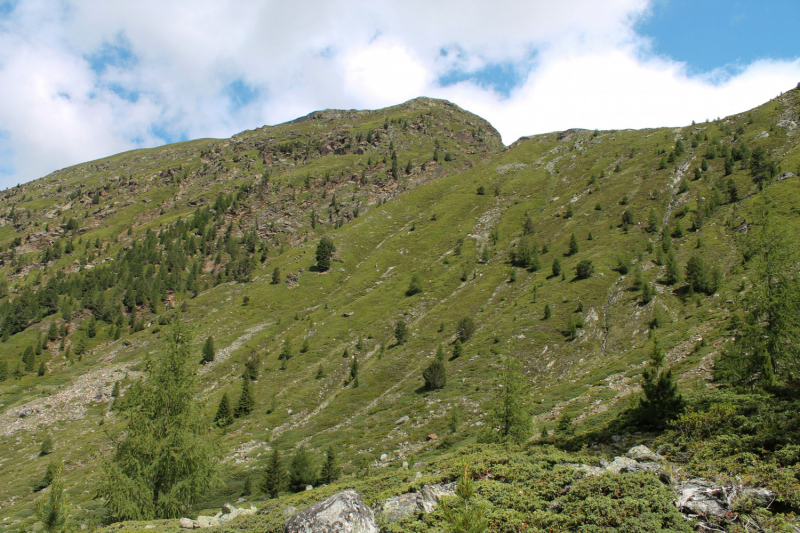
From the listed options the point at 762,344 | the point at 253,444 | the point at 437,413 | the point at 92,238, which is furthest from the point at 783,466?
the point at 92,238

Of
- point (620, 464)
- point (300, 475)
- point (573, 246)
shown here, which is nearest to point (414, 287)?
point (573, 246)

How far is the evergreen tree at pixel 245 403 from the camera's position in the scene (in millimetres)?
56991

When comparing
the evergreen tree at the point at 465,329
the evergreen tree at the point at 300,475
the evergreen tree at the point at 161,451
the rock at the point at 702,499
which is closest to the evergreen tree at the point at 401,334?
the evergreen tree at the point at 465,329

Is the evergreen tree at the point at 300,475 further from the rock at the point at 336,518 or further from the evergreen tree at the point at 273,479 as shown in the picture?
the rock at the point at 336,518

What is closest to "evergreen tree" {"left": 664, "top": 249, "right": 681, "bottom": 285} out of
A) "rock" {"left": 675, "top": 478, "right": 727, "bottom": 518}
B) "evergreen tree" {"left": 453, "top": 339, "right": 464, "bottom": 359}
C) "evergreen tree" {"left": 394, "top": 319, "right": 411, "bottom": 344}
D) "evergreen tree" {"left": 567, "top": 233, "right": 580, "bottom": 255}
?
"evergreen tree" {"left": 567, "top": 233, "right": 580, "bottom": 255}

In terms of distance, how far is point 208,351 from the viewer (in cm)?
7400

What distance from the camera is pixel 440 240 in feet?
373

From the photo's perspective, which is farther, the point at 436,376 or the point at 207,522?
the point at 436,376

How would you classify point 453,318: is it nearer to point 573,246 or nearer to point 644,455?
point 573,246

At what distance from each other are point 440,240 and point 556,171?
5745 cm

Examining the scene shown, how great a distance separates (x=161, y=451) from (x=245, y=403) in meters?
40.0

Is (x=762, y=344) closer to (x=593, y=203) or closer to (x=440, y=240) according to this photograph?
(x=593, y=203)

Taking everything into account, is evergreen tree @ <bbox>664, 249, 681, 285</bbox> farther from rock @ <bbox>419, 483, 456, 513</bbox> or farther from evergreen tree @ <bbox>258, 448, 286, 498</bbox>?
evergreen tree @ <bbox>258, 448, 286, 498</bbox>

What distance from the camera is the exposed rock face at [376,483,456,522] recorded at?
1497cm
